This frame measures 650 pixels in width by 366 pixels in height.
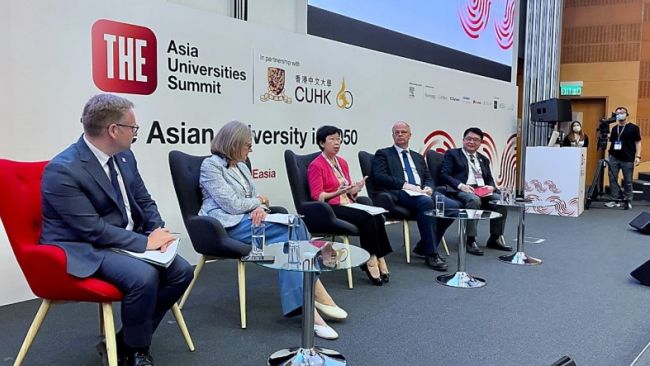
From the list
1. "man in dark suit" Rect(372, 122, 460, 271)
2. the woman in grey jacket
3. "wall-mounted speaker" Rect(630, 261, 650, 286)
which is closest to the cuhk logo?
the woman in grey jacket

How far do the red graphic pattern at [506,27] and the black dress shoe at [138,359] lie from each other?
8.42m

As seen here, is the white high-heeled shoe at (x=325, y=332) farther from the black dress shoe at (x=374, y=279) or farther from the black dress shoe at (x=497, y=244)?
the black dress shoe at (x=497, y=244)

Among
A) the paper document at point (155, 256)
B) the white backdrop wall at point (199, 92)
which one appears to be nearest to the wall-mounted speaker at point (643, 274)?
the white backdrop wall at point (199, 92)

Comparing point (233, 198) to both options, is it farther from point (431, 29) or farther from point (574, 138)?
point (574, 138)

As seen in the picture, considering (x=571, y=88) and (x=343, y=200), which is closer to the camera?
(x=343, y=200)

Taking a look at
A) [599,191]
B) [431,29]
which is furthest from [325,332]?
[599,191]

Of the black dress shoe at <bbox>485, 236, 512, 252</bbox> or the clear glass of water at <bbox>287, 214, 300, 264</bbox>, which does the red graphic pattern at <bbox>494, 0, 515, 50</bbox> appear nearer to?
the black dress shoe at <bbox>485, 236, 512, 252</bbox>

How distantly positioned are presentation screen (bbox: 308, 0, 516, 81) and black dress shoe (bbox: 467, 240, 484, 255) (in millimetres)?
2576

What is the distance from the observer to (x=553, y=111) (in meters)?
8.52

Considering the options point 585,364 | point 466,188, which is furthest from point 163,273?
point 466,188

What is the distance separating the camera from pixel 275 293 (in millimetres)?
3600

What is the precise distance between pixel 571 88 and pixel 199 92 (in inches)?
394

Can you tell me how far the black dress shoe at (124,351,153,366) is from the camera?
2.24m

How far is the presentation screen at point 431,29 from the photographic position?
586 centimetres
